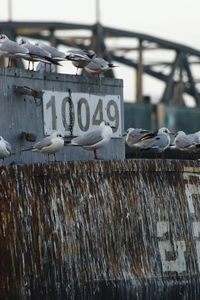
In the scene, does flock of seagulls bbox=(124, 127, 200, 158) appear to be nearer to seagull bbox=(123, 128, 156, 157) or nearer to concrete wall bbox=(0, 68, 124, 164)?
seagull bbox=(123, 128, 156, 157)

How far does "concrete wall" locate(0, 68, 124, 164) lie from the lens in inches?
1135

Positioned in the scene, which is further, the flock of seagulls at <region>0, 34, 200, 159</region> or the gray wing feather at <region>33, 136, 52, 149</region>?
the flock of seagulls at <region>0, 34, 200, 159</region>

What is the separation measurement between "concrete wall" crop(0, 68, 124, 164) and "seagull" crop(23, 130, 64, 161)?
0.60 meters

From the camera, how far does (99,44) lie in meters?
91.6

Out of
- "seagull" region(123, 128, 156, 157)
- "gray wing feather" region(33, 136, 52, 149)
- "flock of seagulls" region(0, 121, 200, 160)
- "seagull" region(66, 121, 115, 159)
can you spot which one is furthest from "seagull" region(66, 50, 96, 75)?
"gray wing feather" region(33, 136, 52, 149)

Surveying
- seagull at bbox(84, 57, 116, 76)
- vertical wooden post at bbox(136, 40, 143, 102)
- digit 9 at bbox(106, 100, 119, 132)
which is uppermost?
vertical wooden post at bbox(136, 40, 143, 102)

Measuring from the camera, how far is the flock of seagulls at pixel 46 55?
103 feet

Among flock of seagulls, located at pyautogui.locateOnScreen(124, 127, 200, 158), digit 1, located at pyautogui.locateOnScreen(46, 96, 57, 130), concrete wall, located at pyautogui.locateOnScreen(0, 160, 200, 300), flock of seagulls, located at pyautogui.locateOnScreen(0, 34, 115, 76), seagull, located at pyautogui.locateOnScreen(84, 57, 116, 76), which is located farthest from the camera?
seagull, located at pyautogui.locateOnScreen(84, 57, 116, 76)

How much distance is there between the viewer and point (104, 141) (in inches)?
1169

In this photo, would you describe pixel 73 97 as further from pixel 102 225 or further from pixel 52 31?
pixel 52 31

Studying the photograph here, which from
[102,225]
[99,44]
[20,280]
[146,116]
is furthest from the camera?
[99,44]

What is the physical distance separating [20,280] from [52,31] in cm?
6295

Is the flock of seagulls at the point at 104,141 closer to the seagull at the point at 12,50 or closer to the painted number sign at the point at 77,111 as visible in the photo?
the painted number sign at the point at 77,111

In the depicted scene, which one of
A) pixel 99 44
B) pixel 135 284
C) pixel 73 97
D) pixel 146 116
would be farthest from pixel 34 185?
pixel 99 44
